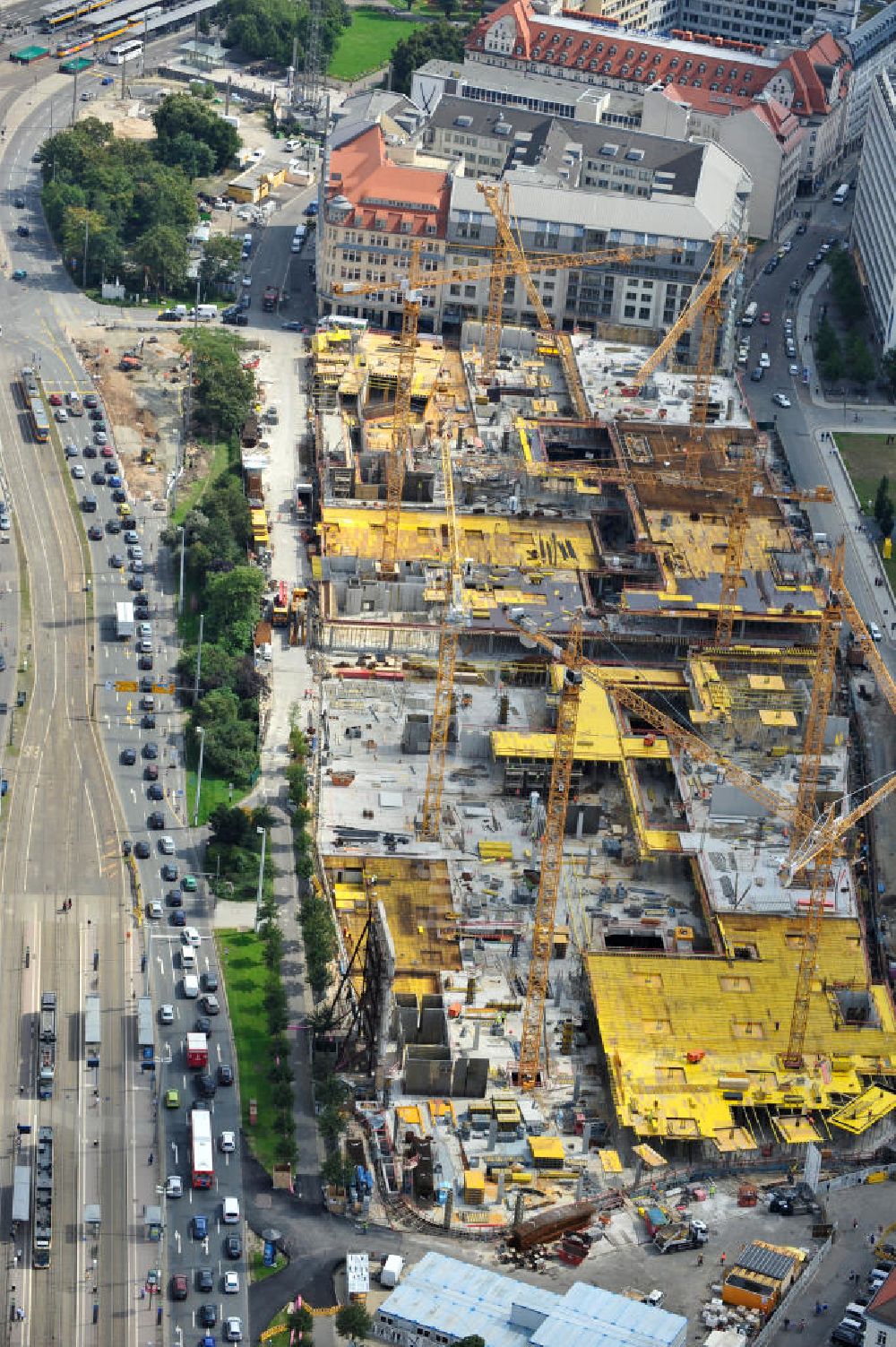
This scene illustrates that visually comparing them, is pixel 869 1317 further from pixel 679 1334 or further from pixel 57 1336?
pixel 57 1336

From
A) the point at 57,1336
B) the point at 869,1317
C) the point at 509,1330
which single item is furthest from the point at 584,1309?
the point at 57,1336

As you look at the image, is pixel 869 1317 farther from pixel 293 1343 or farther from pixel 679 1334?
pixel 293 1343

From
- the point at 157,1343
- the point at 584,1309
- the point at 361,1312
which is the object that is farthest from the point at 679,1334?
the point at 157,1343

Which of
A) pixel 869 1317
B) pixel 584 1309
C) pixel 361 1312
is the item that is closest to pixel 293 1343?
pixel 361 1312

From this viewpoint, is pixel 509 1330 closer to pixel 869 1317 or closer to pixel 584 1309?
pixel 584 1309

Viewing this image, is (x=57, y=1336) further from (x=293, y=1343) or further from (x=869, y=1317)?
(x=869, y=1317)
